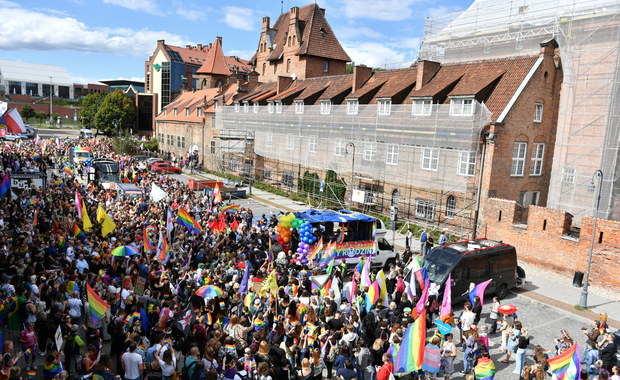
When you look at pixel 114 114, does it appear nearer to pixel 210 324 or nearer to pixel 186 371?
pixel 210 324

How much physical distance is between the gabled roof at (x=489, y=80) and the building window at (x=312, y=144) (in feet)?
33.1

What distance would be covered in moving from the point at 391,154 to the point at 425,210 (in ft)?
14.5

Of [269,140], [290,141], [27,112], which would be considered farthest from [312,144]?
[27,112]

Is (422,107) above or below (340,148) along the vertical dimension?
above

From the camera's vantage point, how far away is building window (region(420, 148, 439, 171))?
89.0 ft

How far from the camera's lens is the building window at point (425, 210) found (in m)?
27.3

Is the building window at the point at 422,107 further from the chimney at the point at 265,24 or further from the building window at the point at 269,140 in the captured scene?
the chimney at the point at 265,24

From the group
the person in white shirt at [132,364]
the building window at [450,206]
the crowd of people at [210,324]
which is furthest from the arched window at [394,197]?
the person in white shirt at [132,364]

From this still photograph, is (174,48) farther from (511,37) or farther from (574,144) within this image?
(574,144)

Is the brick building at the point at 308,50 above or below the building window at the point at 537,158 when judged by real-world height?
above

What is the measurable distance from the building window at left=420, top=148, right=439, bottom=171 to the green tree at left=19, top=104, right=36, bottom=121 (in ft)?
334

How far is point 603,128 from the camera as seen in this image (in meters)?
24.1

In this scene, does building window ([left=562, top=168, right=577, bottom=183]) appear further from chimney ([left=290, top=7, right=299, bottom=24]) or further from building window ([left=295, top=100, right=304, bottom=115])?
chimney ([left=290, top=7, right=299, bottom=24])

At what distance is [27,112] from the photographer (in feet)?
336
